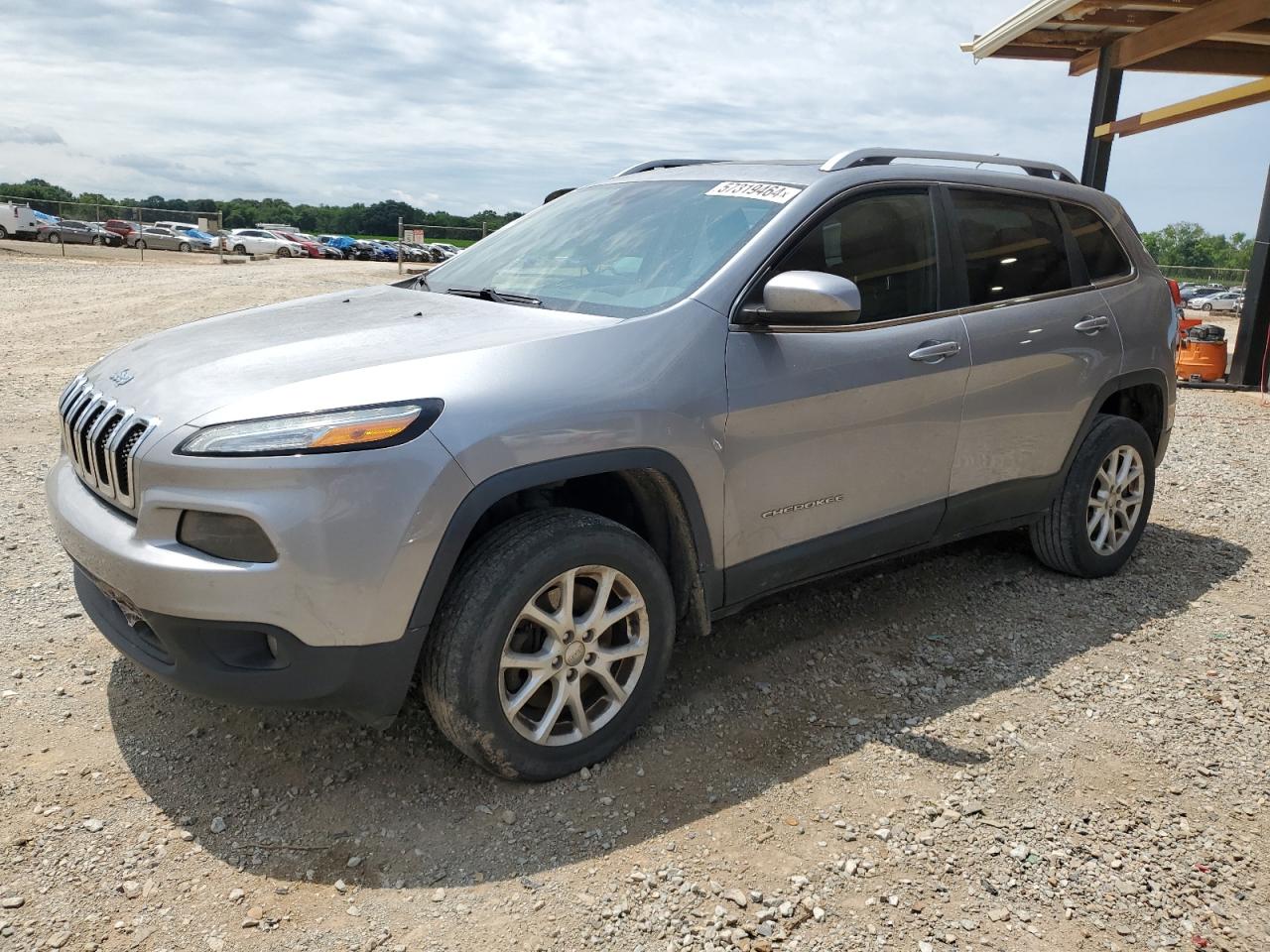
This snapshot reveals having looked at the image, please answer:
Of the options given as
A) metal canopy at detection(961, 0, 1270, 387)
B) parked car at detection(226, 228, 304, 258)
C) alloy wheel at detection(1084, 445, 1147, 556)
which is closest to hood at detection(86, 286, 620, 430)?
alloy wheel at detection(1084, 445, 1147, 556)

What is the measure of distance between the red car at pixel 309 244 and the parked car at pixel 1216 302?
40495mm

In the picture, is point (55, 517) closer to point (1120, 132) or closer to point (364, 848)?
point (364, 848)

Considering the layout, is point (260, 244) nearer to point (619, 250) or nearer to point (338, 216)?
point (338, 216)

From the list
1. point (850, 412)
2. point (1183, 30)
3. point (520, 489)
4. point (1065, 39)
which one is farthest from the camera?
point (1065, 39)

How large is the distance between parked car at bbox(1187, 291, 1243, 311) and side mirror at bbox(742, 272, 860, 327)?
47314 millimetres

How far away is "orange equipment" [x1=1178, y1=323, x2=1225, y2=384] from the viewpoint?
11.6 metres

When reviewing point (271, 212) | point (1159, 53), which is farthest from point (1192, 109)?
point (271, 212)

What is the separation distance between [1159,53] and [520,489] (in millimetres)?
11896

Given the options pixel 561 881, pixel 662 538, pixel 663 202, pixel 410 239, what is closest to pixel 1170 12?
pixel 663 202

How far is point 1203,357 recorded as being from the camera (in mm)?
11594

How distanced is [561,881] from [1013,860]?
121 centimetres

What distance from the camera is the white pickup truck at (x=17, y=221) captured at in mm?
34562

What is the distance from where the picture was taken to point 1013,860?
8.75 ft

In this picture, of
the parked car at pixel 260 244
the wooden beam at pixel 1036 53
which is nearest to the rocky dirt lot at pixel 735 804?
the wooden beam at pixel 1036 53
